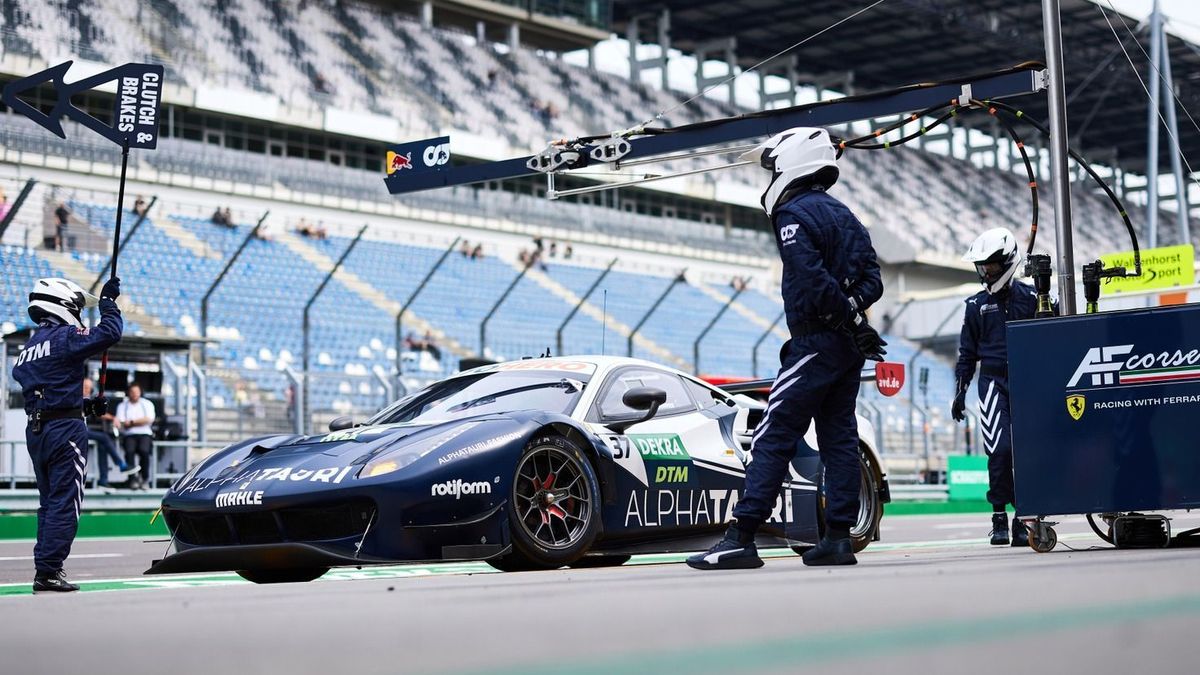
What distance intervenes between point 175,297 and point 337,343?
2.84 meters

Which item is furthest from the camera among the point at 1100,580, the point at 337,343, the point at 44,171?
the point at 44,171

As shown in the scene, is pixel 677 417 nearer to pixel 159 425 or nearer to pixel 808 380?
pixel 808 380

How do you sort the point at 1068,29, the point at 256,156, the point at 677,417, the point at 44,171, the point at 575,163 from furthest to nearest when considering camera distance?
1. the point at 1068,29
2. the point at 256,156
3. the point at 44,171
4. the point at 575,163
5. the point at 677,417

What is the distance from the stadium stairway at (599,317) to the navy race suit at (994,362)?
14.6 meters

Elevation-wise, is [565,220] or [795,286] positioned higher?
[565,220]

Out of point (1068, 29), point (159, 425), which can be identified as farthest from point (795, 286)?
point (1068, 29)

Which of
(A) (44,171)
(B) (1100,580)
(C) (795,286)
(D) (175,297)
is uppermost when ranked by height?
(A) (44,171)

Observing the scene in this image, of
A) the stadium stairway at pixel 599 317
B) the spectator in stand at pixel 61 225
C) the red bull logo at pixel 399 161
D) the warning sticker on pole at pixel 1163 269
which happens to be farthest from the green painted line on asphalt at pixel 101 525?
the warning sticker on pole at pixel 1163 269

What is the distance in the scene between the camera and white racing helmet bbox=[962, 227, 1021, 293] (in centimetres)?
860

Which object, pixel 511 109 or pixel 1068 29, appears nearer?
pixel 511 109

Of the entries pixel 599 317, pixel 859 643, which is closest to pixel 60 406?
pixel 859 643

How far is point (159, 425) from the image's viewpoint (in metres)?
18.0

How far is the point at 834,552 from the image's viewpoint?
6258mm

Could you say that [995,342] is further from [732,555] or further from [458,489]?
[458,489]
